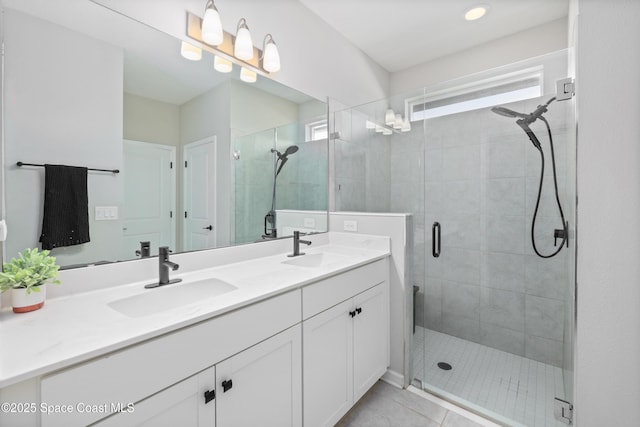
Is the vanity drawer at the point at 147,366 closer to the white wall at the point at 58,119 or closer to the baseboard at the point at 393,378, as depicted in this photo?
the white wall at the point at 58,119

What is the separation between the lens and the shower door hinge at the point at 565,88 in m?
1.29

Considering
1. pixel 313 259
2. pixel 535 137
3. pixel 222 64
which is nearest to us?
pixel 222 64

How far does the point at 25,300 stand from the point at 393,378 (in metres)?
1.94

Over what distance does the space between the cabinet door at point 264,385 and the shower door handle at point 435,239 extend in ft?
4.54

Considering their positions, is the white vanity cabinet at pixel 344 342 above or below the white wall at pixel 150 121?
below

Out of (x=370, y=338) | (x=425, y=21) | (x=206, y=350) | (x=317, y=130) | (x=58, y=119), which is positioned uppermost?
(x=425, y=21)

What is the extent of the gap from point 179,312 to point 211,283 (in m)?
0.42

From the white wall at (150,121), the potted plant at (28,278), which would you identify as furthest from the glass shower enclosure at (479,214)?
the potted plant at (28,278)

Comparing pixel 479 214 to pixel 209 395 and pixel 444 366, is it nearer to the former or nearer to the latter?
pixel 444 366

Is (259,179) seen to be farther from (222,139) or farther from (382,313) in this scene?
(382,313)

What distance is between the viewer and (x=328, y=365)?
4.42 ft

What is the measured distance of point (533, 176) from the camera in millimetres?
2008

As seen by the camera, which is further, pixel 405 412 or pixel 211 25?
pixel 405 412

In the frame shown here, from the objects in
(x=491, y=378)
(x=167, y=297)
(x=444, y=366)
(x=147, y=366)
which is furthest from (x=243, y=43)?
(x=491, y=378)
